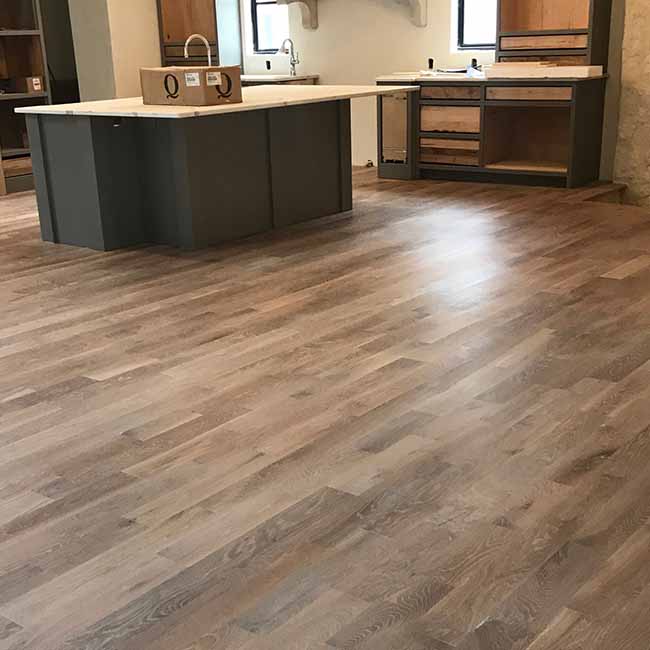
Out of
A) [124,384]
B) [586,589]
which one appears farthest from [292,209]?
[586,589]

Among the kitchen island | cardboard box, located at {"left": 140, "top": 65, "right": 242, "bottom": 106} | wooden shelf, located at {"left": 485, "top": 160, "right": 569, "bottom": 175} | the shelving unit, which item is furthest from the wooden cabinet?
cardboard box, located at {"left": 140, "top": 65, "right": 242, "bottom": 106}

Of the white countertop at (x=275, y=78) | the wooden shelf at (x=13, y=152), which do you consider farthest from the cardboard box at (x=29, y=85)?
the white countertop at (x=275, y=78)

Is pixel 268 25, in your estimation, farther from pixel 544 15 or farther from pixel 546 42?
pixel 546 42

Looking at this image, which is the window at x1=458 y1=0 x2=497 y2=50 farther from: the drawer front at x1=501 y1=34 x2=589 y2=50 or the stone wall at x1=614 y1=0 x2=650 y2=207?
the stone wall at x1=614 y1=0 x2=650 y2=207

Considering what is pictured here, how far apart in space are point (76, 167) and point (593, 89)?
3869 mm

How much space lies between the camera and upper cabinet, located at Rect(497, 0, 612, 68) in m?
6.94

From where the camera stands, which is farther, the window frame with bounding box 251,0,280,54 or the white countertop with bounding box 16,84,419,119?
the window frame with bounding box 251,0,280,54

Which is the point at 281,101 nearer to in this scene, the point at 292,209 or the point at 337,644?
the point at 292,209

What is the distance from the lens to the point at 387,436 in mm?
2871

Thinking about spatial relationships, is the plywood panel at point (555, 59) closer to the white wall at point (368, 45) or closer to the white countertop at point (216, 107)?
the white wall at point (368, 45)

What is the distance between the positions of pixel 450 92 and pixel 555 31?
0.90 metres

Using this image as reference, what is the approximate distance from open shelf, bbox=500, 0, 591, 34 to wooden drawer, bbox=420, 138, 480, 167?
36.4 inches

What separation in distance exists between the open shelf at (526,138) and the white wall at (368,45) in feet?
1.91

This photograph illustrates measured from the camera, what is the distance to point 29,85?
8.20 meters
